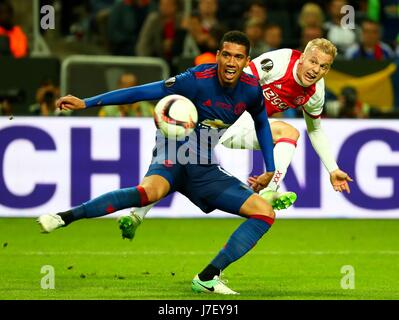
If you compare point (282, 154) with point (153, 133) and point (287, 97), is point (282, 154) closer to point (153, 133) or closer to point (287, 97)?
point (287, 97)

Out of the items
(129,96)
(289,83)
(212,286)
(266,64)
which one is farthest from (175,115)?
(289,83)

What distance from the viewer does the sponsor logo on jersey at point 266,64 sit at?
32.6ft

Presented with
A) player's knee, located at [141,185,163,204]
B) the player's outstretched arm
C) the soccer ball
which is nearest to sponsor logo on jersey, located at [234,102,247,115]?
the soccer ball

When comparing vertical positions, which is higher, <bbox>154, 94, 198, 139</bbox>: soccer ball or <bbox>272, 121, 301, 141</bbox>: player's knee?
<bbox>154, 94, 198, 139</bbox>: soccer ball

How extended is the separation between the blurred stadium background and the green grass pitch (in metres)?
0.03

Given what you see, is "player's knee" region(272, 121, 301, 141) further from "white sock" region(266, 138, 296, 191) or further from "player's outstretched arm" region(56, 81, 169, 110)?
"player's outstretched arm" region(56, 81, 169, 110)

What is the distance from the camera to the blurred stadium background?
11430mm

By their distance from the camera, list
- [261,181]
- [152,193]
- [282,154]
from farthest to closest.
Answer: [282,154]
[261,181]
[152,193]

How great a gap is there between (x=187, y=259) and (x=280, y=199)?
2013 millimetres

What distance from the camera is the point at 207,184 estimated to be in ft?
A: 28.9

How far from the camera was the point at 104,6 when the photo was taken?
62.4 feet
